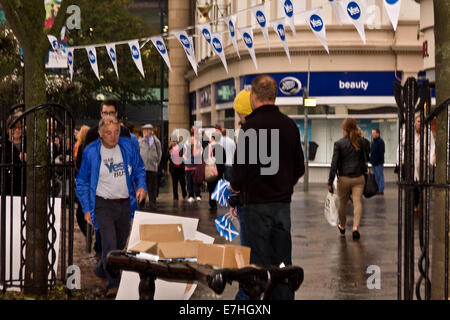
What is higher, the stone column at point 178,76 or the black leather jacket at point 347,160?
the stone column at point 178,76

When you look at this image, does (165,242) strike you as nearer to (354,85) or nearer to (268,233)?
(268,233)

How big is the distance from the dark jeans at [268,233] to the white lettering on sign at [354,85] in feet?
89.6

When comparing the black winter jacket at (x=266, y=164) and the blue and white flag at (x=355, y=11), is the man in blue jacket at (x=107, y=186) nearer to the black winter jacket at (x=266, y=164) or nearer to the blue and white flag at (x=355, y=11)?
the black winter jacket at (x=266, y=164)

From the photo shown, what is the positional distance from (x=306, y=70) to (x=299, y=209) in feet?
47.6

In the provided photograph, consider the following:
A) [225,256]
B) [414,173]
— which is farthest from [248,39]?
[225,256]

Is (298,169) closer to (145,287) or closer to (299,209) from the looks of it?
(145,287)

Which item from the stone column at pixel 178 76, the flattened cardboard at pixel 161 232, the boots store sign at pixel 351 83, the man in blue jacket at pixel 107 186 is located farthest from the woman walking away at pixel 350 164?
the stone column at pixel 178 76

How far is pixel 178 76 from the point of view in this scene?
2019 inches

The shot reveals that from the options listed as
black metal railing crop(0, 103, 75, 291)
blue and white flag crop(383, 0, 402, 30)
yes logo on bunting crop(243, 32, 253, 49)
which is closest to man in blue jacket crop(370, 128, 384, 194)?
yes logo on bunting crop(243, 32, 253, 49)

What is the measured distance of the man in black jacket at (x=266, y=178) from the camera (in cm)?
687

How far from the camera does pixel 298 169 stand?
23.4ft

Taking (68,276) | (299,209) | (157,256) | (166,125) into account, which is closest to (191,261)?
(157,256)

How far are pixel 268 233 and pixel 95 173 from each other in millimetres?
2210

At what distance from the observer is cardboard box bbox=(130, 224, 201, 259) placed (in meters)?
5.64
